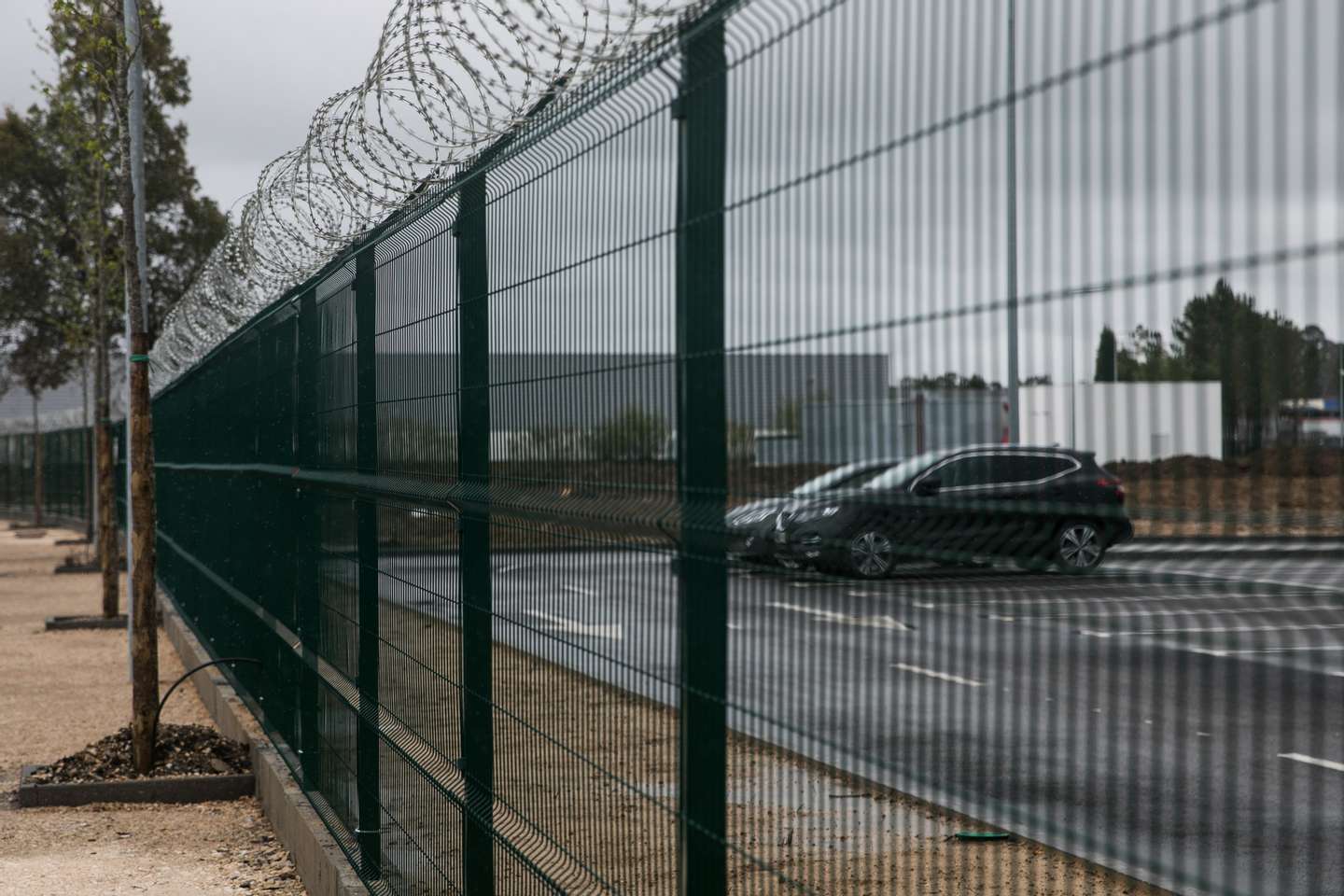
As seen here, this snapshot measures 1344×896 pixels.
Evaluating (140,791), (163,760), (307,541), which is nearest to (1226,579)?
(307,541)

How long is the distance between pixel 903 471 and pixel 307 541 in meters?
5.50

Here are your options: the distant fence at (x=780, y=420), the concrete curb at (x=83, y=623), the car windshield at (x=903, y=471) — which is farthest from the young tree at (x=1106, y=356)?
the concrete curb at (x=83, y=623)

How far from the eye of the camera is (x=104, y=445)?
16.9m

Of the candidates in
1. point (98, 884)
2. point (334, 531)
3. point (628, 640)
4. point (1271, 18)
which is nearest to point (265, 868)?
point (98, 884)

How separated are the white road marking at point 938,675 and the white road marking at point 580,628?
1.08 m

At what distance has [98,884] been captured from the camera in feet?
23.3

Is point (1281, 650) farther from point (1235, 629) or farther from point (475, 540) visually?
point (475, 540)

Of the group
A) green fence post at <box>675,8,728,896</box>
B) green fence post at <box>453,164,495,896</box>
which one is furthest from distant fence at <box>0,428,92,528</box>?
green fence post at <box>675,8,728,896</box>

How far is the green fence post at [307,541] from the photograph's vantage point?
286 inches

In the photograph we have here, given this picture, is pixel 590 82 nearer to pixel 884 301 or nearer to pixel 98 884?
pixel 884 301

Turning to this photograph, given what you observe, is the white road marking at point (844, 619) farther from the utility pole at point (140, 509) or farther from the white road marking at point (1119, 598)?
the utility pole at point (140, 509)

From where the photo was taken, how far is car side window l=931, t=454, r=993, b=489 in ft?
6.90

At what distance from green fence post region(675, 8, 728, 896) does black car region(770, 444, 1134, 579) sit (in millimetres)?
286

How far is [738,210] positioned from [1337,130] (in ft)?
4.75
